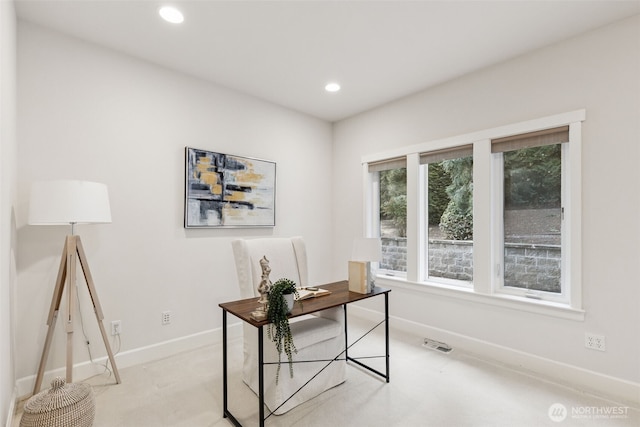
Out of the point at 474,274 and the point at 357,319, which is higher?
the point at 474,274

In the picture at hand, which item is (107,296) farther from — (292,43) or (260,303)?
(292,43)

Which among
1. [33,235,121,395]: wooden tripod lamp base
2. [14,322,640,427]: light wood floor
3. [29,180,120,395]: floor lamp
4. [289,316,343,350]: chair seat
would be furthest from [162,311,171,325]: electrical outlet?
[289,316,343,350]: chair seat

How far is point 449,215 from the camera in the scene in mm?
3268

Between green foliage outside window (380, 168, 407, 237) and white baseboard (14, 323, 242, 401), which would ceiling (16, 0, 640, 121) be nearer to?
green foliage outside window (380, 168, 407, 237)

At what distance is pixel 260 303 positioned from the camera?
1942 mm

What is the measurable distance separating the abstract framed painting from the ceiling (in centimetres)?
84

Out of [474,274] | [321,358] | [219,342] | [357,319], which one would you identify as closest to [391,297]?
[357,319]

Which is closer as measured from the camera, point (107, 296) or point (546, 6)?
point (546, 6)

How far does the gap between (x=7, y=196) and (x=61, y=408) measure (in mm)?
1211

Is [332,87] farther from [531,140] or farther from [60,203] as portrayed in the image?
[60,203]

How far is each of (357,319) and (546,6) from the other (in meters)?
3.41

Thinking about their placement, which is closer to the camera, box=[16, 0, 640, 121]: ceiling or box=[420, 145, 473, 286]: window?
box=[16, 0, 640, 121]: ceiling

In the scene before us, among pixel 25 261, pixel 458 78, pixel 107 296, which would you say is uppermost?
pixel 458 78

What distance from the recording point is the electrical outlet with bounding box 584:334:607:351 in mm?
2264
